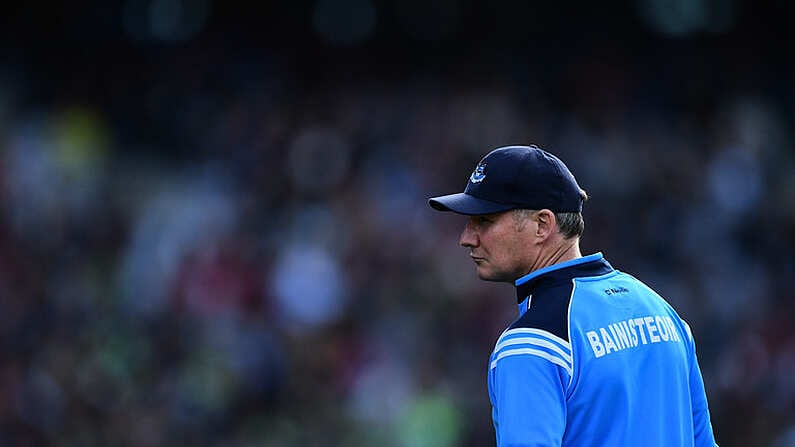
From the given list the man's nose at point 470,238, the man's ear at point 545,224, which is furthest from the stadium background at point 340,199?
the man's ear at point 545,224

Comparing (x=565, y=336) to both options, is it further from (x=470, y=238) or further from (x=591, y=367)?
(x=470, y=238)

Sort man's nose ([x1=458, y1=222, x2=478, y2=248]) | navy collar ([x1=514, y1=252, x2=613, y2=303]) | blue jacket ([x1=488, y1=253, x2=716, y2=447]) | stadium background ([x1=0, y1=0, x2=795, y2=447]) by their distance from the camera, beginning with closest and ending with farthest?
1. blue jacket ([x1=488, y1=253, x2=716, y2=447])
2. navy collar ([x1=514, y1=252, x2=613, y2=303])
3. man's nose ([x1=458, y1=222, x2=478, y2=248])
4. stadium background ([x1=0, y1=0, x2=795, y2=447])

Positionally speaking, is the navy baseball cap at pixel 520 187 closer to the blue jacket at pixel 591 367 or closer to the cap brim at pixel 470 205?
the cap brim at pixel 470 205

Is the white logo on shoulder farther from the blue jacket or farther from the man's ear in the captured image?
the blue jacket

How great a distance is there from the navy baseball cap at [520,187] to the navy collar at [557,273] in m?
0.13

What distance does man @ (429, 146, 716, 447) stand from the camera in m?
2.74

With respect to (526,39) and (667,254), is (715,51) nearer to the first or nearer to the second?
(526,39)

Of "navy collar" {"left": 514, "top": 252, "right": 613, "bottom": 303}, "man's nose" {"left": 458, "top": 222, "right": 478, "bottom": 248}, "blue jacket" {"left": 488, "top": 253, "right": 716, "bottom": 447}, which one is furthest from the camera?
"man's nose" {"left": 458, "top": 222, "right": 478, "bottom": 248}

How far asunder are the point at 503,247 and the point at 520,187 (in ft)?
0.50

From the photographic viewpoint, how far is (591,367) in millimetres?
2805

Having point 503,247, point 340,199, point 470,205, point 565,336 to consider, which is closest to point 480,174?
point 470,205

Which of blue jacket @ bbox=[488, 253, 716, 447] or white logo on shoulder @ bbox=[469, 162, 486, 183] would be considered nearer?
blue jacket @ bbox=[488, 253, 716, 447]

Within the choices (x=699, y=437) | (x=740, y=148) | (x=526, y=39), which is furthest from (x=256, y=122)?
(x=699, y=437)

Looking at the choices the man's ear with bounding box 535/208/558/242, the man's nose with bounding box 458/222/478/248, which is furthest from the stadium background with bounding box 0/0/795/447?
the man's ear with bounding box 535/208/558/242
